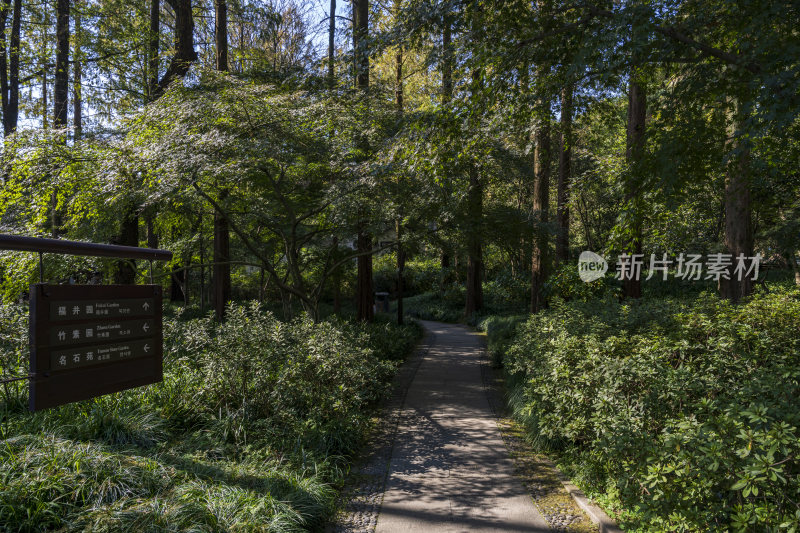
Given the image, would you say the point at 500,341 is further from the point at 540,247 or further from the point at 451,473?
the point at 451,473

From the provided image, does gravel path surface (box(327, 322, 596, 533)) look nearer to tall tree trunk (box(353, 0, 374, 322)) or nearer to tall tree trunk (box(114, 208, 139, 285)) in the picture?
tall tree trunk (box(353, 0, 374, 322))

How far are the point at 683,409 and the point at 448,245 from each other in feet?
21.8

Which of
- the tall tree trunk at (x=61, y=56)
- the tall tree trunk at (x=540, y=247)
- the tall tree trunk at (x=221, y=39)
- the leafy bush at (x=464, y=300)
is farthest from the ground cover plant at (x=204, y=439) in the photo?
the leafy bush at (x=464, y=300)

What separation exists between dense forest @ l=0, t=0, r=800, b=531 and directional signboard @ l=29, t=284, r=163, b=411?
3.13 feet

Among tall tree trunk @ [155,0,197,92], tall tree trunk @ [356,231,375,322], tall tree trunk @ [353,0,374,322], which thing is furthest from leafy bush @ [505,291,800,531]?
tall tree trunk @ [155,0,197,92]

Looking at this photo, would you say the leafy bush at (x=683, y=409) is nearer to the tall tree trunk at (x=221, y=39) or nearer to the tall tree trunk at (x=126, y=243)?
the tall tree trunk at (x=126, y=243)

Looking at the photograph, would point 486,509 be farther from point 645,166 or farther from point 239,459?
point 645,166

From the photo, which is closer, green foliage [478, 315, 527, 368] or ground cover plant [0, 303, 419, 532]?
ground cover plant [0, 303, 419, 532]

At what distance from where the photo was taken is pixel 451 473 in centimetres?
507

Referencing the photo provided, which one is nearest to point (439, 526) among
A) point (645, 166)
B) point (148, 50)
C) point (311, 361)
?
point (311, 361)

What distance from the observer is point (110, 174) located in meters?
7.50

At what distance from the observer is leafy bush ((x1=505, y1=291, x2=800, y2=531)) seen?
2.54 metres

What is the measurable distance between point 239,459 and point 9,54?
15.8 m

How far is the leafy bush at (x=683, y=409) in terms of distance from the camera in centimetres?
254
